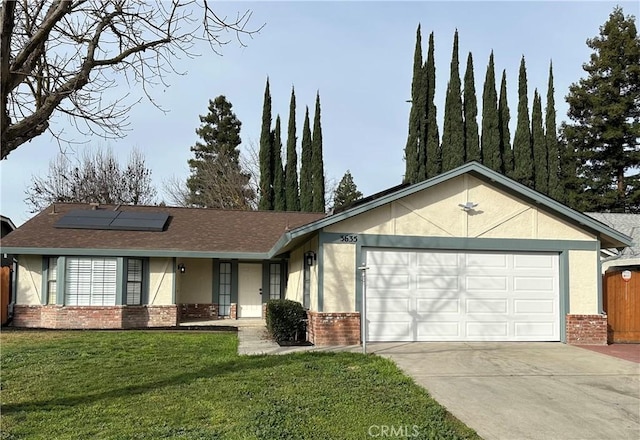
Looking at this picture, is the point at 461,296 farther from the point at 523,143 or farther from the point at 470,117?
the point at 470,117

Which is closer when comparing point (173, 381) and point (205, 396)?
point (205, 396)

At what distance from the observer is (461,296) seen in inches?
500

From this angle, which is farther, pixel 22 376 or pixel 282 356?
pixel 282 356

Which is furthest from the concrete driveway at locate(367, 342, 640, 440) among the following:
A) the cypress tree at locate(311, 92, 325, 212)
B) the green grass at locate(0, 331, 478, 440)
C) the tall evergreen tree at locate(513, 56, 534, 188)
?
the cypress tree at locate(311, 92, 325, 212)

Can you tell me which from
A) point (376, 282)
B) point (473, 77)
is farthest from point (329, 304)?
point (473, 77)

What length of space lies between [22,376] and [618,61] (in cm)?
3305

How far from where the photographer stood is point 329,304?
1209 cm

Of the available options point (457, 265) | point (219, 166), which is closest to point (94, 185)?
point (219, 166)

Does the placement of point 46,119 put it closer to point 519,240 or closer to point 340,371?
point 340,371

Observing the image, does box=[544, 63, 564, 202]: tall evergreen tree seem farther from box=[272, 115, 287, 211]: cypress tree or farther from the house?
the house

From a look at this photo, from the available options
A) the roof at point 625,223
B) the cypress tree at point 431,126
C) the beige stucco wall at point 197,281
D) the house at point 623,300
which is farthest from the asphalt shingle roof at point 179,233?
the cypress tree at point 431,126

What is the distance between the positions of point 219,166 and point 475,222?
28.0 meters

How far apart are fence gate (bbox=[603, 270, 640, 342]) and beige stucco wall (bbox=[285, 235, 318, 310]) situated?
733cm

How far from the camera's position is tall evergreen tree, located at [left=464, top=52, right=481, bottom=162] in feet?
106
